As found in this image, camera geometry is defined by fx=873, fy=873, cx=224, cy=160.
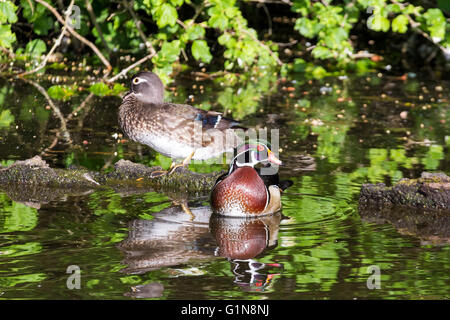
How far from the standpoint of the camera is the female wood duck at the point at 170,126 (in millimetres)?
8242

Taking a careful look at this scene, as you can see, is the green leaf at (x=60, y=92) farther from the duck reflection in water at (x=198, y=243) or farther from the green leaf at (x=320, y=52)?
the duck reflection in water at (x=198, y=243)

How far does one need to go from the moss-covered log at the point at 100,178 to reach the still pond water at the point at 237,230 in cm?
17

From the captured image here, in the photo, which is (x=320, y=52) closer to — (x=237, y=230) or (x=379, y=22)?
(x=379, y=22)

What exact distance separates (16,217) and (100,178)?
121 centimetres

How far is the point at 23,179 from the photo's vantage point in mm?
7965

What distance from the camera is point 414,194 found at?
7.31 meters

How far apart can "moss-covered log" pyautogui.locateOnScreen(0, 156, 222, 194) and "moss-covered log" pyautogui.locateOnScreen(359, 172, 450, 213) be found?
1491mm

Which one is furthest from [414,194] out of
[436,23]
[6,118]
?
[6,118]

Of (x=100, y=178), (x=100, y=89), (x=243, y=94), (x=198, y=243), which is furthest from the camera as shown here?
(x=243, y=94)

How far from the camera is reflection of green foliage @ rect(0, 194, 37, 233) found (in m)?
6.73

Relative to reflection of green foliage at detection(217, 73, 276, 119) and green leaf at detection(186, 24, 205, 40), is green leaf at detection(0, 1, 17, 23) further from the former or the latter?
reflection of green foliage at detection(217, 73, 276, 119)

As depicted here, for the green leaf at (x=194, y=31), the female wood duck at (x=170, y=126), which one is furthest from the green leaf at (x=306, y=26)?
the female wood duck at (x=170, y=126)

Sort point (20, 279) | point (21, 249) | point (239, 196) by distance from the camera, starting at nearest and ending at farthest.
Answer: point (20, 279), point (21, 249), point (239, 196)

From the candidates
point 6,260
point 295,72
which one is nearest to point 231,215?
point 6,260
